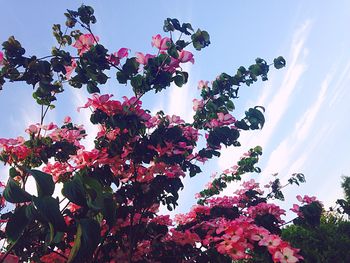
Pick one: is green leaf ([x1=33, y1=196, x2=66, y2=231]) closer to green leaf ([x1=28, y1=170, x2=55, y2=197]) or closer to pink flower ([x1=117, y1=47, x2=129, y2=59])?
green leaf ([x1=28, y1=170, x2=55, y2=197])

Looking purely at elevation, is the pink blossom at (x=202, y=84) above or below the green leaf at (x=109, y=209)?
above

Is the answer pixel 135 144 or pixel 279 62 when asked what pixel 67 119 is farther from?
pixel 279 62

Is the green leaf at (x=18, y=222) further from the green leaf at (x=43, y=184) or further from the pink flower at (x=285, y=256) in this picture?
the pink flower at (x=285, y=256)

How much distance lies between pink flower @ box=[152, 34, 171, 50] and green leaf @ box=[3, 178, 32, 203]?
2.30 m

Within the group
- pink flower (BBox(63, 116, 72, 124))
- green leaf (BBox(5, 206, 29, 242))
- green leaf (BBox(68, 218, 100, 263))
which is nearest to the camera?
green leaf (BBox(68, 218, 100, 263))

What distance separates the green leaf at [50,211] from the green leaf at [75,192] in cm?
9

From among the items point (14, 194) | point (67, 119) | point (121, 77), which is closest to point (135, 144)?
point (121, 77)

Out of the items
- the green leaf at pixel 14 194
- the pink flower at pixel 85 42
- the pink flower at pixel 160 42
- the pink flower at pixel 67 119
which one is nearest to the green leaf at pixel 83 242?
the green leaf at pixel 14 194

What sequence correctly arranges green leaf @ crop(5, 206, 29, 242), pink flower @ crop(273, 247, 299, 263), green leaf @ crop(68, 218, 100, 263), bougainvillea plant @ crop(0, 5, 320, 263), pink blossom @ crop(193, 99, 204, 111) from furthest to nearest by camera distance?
pink blossom @ crop(193, 99, 204, 111), bougainvillea plant @ crop(0, 5, 320, 263), pink flower @ crop(273, 247, 299, 263), green leaf @ crop(5, 206, 29, 242), green leaf @ crop(68, 218, 100, 263)

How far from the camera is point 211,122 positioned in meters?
3.49

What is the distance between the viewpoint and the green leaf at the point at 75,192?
1052 millimetres

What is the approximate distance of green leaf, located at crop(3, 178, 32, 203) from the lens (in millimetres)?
1003

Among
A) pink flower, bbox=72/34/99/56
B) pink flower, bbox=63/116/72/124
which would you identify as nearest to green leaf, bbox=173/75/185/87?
pink flower, bbox=72/34/99/56

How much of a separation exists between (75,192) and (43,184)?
115 millimetres
